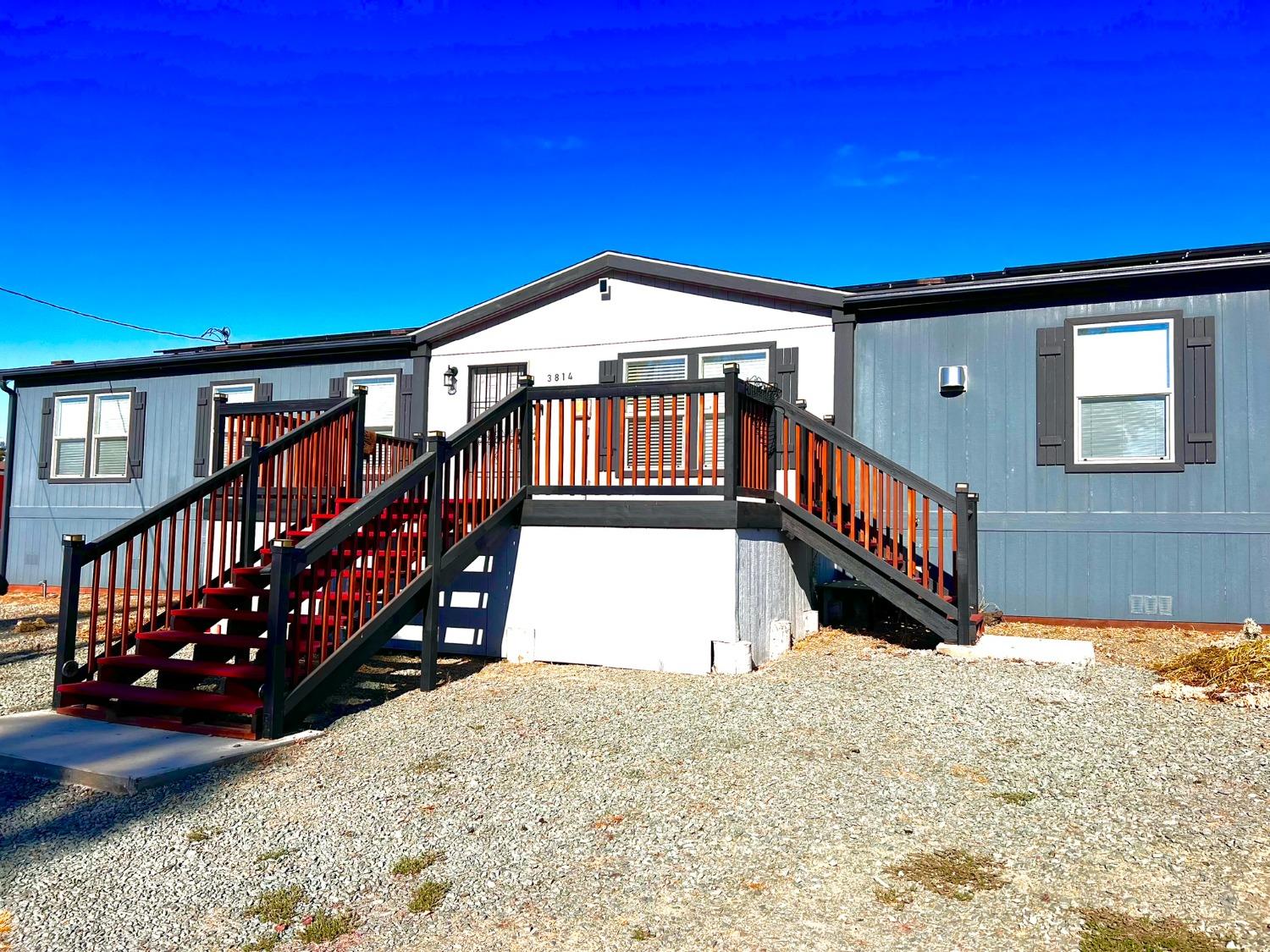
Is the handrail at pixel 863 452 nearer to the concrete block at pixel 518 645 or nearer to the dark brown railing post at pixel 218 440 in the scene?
the concrete block at pixel 518 645

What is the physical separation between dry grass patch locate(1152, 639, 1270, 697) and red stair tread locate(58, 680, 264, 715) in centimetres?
555

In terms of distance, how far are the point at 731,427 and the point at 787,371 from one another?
106 inches

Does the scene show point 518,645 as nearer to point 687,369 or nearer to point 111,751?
point 111,751

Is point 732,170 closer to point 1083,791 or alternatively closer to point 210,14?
point 210,14

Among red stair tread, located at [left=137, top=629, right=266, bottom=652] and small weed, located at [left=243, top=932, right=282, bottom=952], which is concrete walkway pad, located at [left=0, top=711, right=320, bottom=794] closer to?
red stair tread, located at [left=137, top=629, right=266, bottom=652]

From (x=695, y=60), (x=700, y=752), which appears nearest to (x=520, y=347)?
(x=695, y=60)

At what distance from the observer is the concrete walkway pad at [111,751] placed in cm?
412

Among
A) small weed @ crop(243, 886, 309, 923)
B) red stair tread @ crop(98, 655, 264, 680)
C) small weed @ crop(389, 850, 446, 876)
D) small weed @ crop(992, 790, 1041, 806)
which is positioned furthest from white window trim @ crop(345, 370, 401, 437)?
small weed @ crop(992, 790, 1041, 806)

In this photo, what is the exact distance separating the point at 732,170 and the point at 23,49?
481 inches

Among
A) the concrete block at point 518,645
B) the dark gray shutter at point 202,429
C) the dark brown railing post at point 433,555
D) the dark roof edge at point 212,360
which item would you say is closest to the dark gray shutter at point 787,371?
the concrete block at point 518,645

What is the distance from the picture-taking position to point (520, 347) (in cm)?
1009

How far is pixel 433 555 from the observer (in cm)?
607

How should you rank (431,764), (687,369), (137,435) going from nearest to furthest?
(431,764) → (687,369) → (137,435)

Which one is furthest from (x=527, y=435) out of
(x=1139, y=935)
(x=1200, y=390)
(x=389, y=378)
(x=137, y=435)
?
(x=137, y=435)
